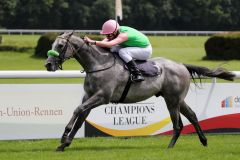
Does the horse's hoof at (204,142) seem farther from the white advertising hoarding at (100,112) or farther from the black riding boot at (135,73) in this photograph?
the white advertising hoarding at (100,112)

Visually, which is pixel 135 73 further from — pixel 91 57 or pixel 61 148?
pixel 61 148

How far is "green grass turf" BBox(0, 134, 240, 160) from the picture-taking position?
24.9ft

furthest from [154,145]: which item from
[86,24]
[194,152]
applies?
[86,24]

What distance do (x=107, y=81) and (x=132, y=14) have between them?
5128 cm

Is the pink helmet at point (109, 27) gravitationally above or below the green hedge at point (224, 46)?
above

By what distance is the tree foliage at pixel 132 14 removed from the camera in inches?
2116

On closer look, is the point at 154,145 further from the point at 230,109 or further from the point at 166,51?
the point at 166,51

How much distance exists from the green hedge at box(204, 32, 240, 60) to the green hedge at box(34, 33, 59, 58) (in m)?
5.39

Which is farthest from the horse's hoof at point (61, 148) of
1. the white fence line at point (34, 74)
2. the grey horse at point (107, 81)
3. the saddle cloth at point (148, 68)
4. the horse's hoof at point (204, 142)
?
the horse's hoof at point (204, 142)

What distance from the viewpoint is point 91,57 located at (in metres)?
8.37

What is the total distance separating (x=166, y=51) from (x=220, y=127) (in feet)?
56.5

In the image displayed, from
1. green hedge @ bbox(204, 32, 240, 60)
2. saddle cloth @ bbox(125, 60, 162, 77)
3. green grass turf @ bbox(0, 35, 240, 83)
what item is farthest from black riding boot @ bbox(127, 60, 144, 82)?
green hedge @ bbox(204, 32, 240, 60)

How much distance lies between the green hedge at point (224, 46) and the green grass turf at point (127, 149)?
13192mm

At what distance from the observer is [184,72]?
29.1 feet
